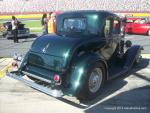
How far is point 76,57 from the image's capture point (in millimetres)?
7340

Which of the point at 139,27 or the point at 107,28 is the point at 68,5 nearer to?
the point at 139,27

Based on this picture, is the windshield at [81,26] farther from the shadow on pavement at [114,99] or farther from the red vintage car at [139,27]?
the red vintage car at [139,27]

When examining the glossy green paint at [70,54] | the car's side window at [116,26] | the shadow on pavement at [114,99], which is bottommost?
the shadow on pavement at [114,99]

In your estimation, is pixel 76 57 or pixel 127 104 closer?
pixel 127 104

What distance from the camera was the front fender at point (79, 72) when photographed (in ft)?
22.6

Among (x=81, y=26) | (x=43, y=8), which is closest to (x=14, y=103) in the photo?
(x=81, y=26)

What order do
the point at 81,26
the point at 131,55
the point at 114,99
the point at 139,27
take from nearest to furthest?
the point at 114,99
the point at 81,26
the point at 131,55
the point at 139,27

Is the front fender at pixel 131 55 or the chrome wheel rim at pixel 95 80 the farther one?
the front fender at pixel 131 55

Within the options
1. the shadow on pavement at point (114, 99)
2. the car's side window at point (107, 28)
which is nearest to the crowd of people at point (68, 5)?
the car's side window at point (107, 28)

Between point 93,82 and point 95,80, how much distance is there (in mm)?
86

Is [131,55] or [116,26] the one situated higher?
[116,26]

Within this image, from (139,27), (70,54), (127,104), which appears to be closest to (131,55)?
(127,104)

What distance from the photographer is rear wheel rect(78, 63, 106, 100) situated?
23.3ft

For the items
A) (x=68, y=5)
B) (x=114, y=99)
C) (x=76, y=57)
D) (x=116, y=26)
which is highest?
(x=116, y=26)
